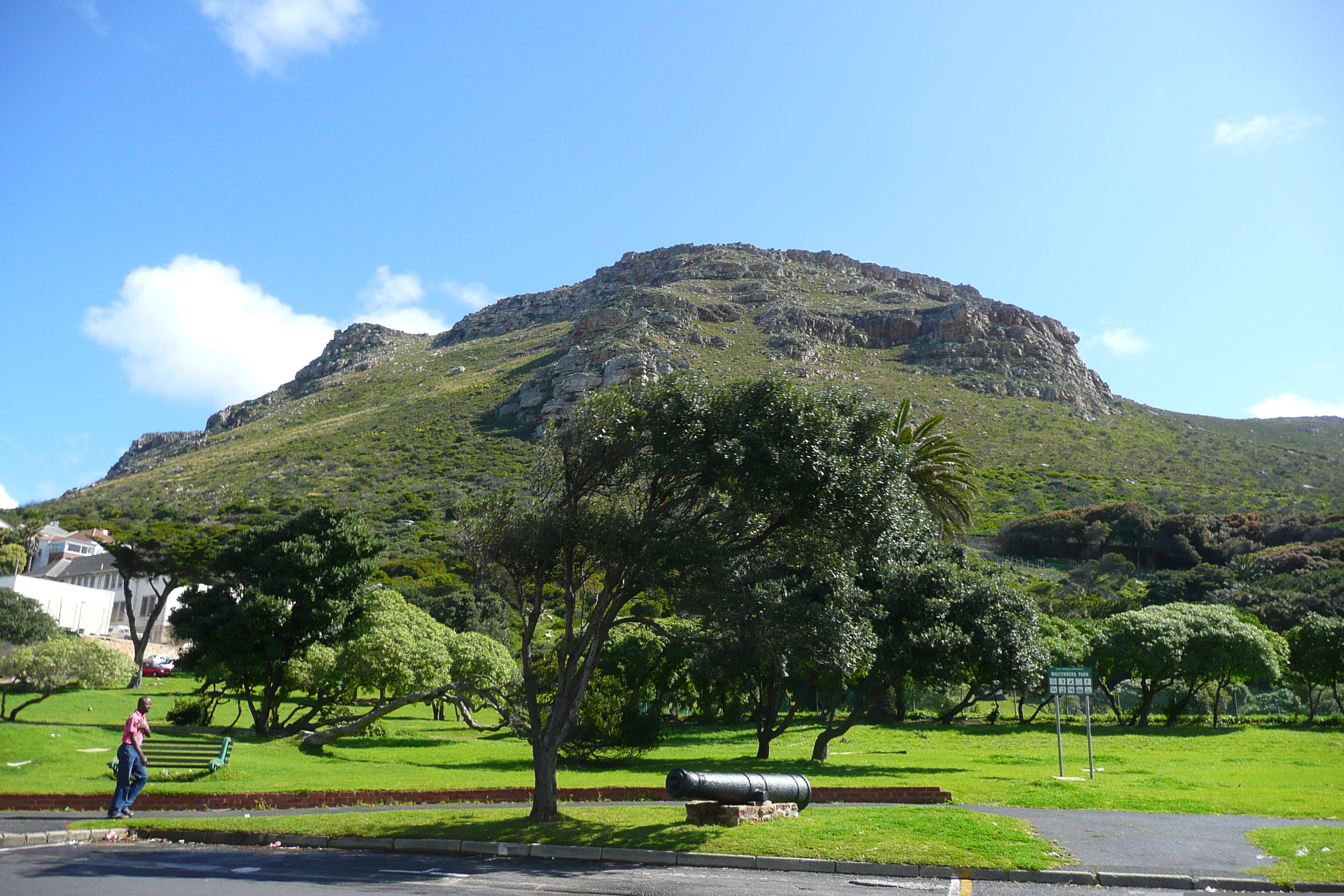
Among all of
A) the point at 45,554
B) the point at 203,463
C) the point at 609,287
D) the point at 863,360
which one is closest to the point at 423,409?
the point at 203,463

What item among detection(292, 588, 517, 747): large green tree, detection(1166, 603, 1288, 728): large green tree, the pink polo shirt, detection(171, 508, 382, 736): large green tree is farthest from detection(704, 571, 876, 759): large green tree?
detection(1166, 603, 1288, 728): large green tree

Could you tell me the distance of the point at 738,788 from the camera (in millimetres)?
13938

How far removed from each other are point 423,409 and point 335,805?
334ft

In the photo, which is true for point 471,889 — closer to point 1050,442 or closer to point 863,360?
point 1050,442

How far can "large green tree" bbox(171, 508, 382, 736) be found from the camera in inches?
1329

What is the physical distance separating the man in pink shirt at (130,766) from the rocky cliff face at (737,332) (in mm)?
70974

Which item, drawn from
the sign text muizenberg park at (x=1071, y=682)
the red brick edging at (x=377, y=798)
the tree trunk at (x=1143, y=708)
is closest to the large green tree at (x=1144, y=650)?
the tree trunk at (x=1143, y=708)

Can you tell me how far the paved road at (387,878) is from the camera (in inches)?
387

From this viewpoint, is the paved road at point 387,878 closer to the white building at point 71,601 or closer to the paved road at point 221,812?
the paved road at point 221,812

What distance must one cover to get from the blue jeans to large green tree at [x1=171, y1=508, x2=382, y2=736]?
19784 mm

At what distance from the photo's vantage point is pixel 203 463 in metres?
105

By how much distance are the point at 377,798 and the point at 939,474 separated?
77.5 ft

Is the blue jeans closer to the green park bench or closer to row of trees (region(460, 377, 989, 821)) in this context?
row of trees (region(460, 377, 989, 821))

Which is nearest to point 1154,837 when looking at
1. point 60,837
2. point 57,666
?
point 60,837
